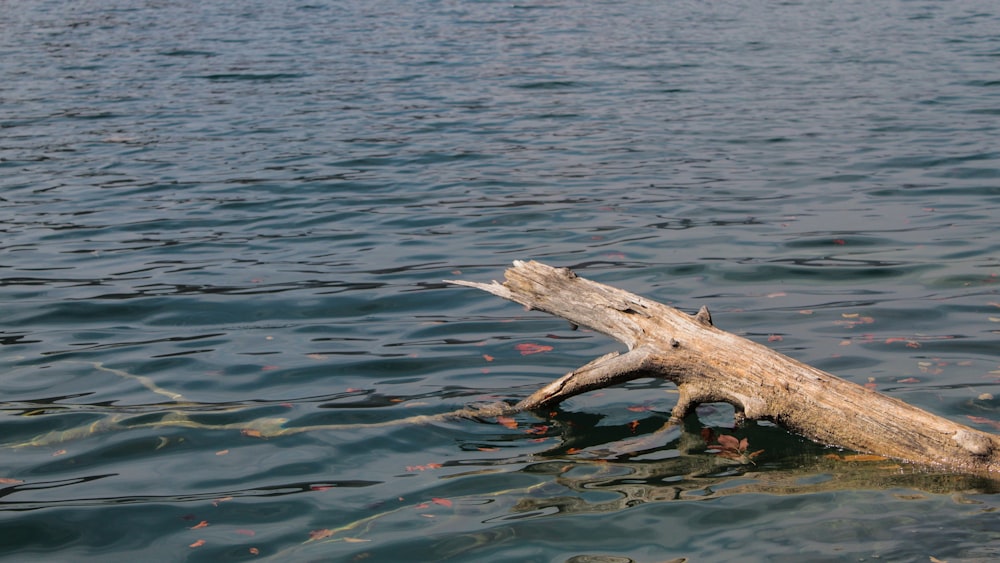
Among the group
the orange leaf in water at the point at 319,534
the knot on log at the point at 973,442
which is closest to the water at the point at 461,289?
the orange leaf in water at the point at 319,534

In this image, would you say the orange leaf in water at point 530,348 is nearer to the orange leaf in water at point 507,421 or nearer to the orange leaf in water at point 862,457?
the orange leaf in water at point 507,421

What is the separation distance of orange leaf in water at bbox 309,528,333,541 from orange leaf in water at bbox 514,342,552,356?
9.92 feet

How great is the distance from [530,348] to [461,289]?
174 centimetres

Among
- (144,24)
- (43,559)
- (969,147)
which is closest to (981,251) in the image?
(969,147)

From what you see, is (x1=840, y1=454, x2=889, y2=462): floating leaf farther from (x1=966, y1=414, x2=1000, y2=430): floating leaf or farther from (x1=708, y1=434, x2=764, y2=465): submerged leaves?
(x1=966, y1=414, x2=1000, y2=430): floating leaf

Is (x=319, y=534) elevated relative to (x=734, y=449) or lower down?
elevated

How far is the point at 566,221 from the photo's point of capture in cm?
1211

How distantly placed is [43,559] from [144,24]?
25843 millimetres

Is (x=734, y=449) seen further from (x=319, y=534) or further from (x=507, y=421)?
(x=319, y=534)

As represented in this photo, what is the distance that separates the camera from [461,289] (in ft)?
32.8

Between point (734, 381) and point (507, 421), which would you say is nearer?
point (734, 381)

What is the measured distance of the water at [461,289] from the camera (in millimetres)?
5602

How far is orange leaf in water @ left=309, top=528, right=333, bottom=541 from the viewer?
546 centimetres

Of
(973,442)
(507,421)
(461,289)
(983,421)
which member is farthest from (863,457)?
(461,289)
